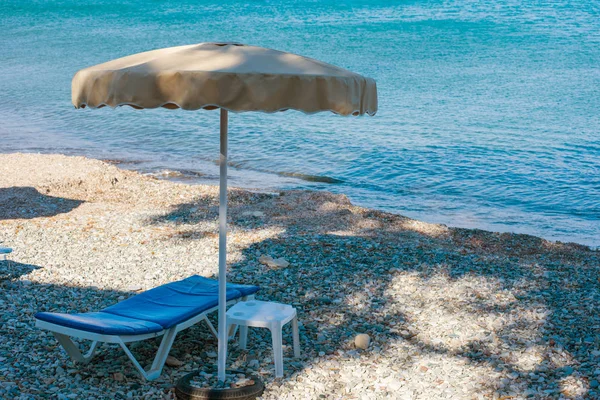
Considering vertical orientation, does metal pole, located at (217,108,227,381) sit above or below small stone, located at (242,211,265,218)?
above

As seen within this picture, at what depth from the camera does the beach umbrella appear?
3213mm

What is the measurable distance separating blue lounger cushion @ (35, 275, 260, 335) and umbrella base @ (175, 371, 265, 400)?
43cm

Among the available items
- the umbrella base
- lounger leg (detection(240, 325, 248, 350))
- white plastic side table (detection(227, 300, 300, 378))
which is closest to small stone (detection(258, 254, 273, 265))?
lounger leg (detection(240, 325, 248, 350))

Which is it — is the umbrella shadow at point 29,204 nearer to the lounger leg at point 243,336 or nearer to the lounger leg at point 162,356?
the lounger leg at point 243,336

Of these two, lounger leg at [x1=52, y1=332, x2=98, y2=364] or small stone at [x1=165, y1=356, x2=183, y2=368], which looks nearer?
lounger leg at [x1=52, y1=332, x2=98, y2=364]

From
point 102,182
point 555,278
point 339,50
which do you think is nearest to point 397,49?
point 339,50

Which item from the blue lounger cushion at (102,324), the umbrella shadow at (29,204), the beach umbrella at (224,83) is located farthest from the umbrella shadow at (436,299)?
the beach umbrella at (224,83)

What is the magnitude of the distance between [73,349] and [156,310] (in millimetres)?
618

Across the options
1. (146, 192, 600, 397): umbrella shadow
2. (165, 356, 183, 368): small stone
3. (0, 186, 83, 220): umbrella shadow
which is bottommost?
(0, 186, 83, 220): umbrella shadow

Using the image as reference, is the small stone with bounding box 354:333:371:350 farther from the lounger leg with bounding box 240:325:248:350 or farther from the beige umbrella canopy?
the beige umbrella canopy

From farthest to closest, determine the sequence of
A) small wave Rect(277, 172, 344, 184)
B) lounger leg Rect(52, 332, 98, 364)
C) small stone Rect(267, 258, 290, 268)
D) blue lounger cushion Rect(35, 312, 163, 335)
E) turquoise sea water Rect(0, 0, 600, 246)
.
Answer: small wave Rect(277, 172, 344, 184) < turquoise sea water Rect(0, 0, 600, 246) < small stone Rect(267, 258, 290, 268) < lounger leg Rect(52, 332, 98, 364) < blue lounger cushion Rect(35, 312, 163, 335)

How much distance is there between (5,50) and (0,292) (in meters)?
50.5

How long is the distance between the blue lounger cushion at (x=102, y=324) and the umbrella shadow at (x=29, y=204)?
18.3 ft

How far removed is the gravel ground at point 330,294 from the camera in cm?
450
